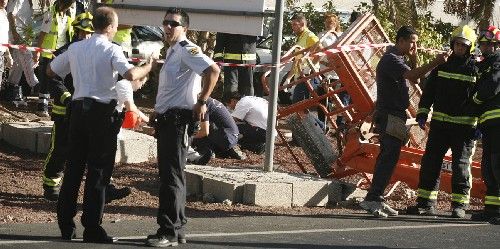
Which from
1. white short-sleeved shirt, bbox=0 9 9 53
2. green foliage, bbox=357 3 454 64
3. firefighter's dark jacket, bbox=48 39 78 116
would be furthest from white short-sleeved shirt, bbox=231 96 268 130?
green foliage, bbox=357 3 454 64

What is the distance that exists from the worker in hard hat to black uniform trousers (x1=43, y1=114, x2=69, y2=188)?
3765 millimetres

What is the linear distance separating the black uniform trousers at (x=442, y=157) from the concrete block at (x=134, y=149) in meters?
3.61

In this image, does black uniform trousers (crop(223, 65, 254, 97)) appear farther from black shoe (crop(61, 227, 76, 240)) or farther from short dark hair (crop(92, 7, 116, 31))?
black shoe (crop(61, 227, 76, 240))

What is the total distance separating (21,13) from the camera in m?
18.8

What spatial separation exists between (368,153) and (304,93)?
214 inches

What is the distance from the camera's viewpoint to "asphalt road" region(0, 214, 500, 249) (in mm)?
9609

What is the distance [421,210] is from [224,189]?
185cm

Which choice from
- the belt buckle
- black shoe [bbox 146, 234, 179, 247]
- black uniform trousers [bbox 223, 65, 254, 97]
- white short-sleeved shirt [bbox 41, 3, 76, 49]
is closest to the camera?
black shoe [bbox 146, 234, 179, 247]

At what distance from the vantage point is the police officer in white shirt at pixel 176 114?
372 inches

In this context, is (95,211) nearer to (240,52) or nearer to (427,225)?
(427,225)

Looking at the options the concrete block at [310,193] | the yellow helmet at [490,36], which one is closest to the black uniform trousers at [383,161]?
the concrete block at [310,193]

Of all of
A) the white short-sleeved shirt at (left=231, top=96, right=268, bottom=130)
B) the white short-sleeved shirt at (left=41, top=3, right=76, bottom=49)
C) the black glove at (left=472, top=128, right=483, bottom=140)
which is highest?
the white short-sleeved shirt at (left=41, top=3, right=76, bottom=49)

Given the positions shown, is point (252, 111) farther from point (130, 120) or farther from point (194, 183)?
point (194, 183)

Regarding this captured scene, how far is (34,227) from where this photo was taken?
1013 cm
